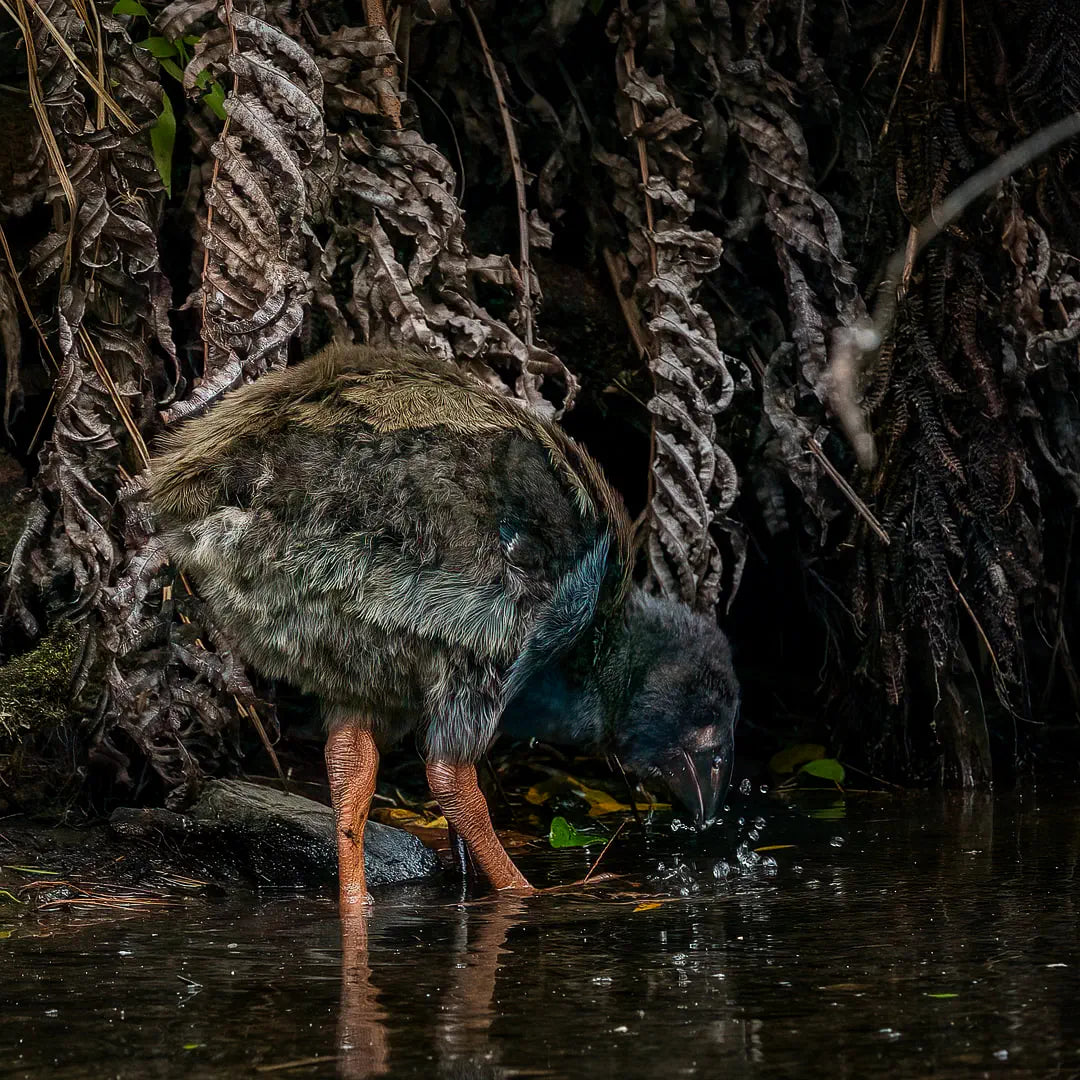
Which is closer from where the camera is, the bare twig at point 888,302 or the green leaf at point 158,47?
the green leaf at point 158,47

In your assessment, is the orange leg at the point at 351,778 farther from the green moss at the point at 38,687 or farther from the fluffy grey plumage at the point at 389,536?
the green moss at the point at 38,687

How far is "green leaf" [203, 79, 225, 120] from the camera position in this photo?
5.38 m

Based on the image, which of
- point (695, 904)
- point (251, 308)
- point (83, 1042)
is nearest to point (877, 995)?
point (695, 904)

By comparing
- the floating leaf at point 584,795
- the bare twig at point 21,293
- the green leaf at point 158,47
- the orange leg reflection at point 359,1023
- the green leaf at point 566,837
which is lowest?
the orange leg reflection at point 359,1023

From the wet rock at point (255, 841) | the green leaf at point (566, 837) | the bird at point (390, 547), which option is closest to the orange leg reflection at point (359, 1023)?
the bird at point (390, 547)

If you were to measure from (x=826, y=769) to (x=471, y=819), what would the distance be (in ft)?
6.82

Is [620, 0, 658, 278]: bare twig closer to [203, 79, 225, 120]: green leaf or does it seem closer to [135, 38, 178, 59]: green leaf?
[203, 79, 225, 120]: green leaf

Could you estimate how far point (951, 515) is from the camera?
6.19 meters

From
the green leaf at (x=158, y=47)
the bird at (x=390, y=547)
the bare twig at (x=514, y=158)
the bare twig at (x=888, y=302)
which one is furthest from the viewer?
the bare twig at (x=514, y=158)

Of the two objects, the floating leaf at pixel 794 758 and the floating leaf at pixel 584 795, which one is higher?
the floating leaf at pixel 794 758

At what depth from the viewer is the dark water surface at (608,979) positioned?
2.58 m

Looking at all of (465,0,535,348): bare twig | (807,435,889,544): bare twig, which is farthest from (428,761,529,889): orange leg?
(465,0,535,348): bare twig

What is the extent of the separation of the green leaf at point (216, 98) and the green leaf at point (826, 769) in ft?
10.8

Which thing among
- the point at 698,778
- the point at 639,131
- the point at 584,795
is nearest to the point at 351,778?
the point at 698,778
